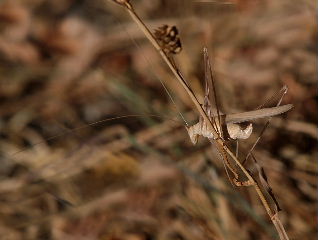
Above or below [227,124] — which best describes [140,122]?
below

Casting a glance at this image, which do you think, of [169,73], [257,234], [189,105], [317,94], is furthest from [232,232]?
[169,73]

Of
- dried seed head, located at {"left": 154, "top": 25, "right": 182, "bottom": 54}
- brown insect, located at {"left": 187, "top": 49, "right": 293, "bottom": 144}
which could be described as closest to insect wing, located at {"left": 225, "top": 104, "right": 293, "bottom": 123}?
brown insect, located at {"left": 187, "top": 49, "right": 293, "bottom": 144}

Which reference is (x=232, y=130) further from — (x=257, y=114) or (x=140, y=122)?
(x=140, y=122)

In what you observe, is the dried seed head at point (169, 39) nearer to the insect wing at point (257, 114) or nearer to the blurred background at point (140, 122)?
the insect wing at point (257, 114)

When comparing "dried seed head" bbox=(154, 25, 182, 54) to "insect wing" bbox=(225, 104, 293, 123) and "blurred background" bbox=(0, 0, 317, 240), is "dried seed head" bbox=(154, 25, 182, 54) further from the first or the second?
"blurred background" bbox=(0, 0, 317, 240)

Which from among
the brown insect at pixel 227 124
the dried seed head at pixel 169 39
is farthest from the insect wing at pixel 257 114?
the dried seed head at pixel 169 39

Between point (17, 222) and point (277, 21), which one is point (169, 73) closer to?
point (277, 21)

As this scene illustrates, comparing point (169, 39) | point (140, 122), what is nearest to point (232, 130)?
point (169, 39)
